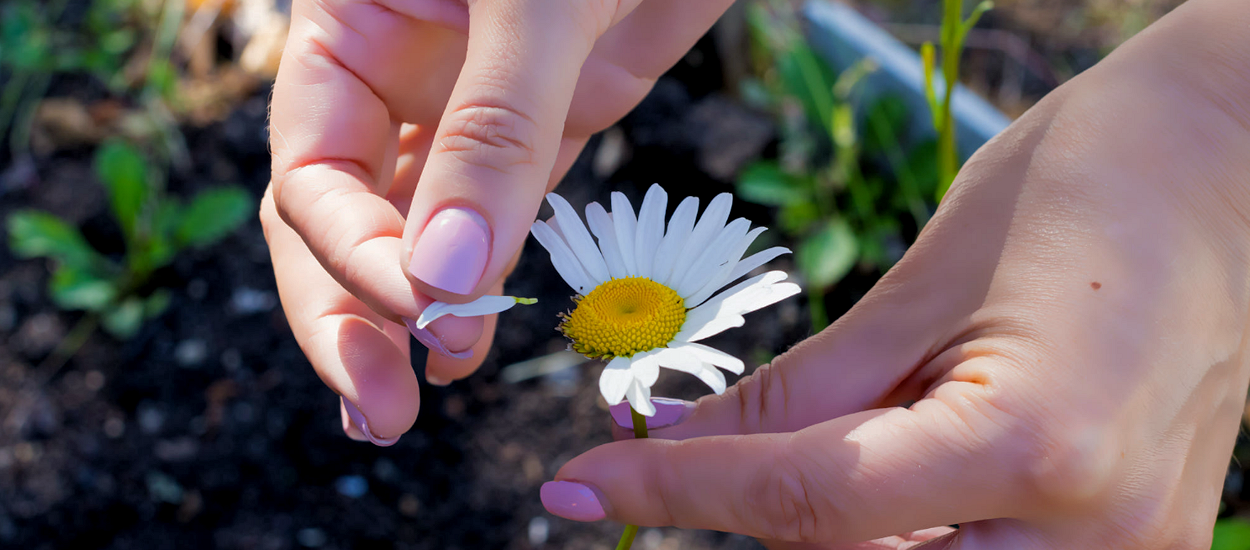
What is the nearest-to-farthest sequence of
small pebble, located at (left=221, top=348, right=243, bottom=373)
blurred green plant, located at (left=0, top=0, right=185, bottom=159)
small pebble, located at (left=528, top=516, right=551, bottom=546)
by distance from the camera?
small pebble, located at (left=528, top=516, right=551, bottom=546)
small pebble, located at (left=221, top=348, right=243, bottom=373)
blurred green plant, located at (left=0, top=0, right=185, bottom=159)

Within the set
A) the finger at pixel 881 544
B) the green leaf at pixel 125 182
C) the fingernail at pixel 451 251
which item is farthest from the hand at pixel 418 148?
the green leaf at pixel 125 182

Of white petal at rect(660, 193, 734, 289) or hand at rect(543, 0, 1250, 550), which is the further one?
white petal at rect(660, 193, 734, 289)

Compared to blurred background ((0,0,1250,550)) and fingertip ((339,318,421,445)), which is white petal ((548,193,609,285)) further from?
blurred background ((0,0,1250,550))

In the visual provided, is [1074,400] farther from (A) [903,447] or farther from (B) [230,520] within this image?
(B) [230,520]

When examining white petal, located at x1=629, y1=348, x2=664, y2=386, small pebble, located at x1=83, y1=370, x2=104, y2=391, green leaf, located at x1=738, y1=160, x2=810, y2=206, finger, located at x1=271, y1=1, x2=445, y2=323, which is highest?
white petal, located at x1=629, y1=348, x2=664, y2=386

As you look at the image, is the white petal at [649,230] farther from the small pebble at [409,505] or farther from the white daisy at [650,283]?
the small pebble at [409,505]

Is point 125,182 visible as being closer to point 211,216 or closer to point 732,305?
point 211,216

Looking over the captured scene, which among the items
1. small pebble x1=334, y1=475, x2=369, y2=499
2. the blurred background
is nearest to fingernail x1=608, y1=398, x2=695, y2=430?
the blurred background

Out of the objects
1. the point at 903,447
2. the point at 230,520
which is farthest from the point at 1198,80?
the point at 230,520
